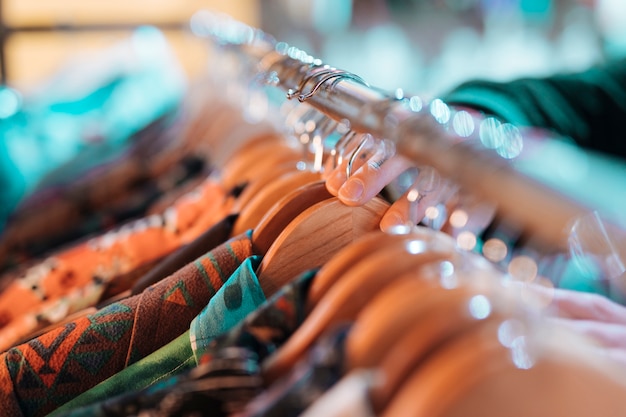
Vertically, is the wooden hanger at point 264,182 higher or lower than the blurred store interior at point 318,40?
lower

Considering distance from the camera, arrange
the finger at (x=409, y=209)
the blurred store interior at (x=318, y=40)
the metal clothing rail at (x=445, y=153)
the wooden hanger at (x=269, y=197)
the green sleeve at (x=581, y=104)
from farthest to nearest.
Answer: the blurred store interior at (x=318, y=40) < the green sleeve at (x=581, y=104) < the wooden hanger at (x=269, y=197) < the finger at (x=409, y=209) < the metal clothing rail at (x=445, y=153)

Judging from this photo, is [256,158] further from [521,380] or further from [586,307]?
[521,380]

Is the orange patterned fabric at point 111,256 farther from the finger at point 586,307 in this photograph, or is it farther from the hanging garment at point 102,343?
the finger at point 586,307

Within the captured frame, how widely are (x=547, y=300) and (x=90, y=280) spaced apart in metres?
0.57

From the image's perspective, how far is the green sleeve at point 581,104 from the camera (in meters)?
0.92

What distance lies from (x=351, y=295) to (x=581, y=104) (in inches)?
28.5

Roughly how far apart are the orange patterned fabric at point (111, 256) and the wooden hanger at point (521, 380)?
0.47 meters

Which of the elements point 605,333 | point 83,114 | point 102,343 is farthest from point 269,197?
point 83,114

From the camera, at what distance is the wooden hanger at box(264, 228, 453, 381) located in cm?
37

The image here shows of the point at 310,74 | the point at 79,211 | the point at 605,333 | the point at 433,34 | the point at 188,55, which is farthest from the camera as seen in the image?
the point at 433,34

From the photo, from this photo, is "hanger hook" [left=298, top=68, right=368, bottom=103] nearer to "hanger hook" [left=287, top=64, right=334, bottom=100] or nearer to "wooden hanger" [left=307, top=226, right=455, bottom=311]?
"hanger hook" [left=287, top=64, right=334, bottom=100]

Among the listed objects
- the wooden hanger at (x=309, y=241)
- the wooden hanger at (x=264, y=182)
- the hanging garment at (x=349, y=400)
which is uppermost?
the wooden hanger at (x=264, y=182)

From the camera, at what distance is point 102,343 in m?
0.52

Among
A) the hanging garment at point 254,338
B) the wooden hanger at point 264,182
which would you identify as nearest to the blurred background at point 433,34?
the wooden hanger at point 264,182
